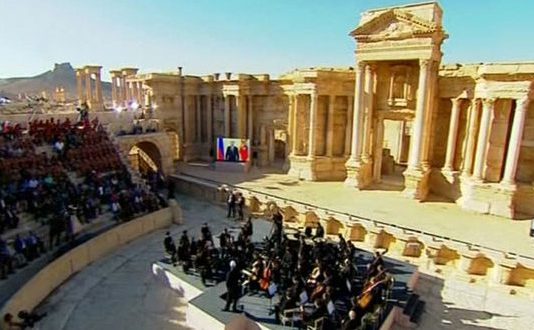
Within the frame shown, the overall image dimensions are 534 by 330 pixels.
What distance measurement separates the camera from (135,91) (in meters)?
33.5

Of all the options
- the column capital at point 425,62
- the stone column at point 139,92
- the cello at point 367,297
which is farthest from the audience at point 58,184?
the column capital at point 425,62

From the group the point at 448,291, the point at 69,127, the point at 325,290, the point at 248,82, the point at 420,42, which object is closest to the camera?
the point at 325,290

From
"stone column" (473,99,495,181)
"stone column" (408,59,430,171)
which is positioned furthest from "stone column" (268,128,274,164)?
"stone column" (473,99,495,181)

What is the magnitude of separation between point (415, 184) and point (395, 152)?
A: 395 inches

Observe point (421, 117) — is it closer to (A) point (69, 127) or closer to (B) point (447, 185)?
(B) point (447, 185)

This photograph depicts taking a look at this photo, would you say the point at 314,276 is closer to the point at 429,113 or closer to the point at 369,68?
the point at 429,113

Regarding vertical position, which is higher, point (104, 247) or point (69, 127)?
point (69, 127)

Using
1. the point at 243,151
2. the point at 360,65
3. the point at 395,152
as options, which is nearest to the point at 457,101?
the point at 360,65

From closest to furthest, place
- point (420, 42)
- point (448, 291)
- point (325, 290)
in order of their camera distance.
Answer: point (325, 290), point (448, 291), point (420, 42)

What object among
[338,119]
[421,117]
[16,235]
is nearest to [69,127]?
[16,235]

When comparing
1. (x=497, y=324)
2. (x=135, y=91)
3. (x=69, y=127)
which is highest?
(x=135, y=91)

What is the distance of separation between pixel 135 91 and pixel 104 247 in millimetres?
21210

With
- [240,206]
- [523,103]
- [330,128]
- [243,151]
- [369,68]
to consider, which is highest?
[369,68]

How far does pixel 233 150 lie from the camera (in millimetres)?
26688
